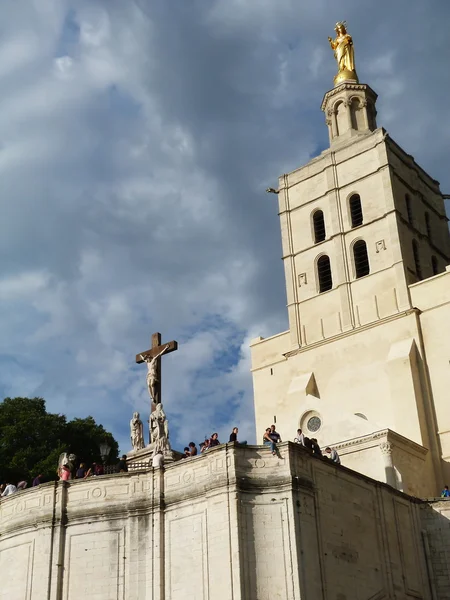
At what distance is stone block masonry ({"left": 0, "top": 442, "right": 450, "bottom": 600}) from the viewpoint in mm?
25953

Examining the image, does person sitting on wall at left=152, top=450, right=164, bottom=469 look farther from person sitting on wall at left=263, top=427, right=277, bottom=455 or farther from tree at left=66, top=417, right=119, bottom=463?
tree at left=66, top=417, right=119, bottom=463

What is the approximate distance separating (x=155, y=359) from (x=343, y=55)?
2895 centimetres

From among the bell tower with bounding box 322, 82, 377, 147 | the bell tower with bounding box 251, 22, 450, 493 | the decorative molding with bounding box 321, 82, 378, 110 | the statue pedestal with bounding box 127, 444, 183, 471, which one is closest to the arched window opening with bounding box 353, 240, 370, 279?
the bell tower with bounding box 251, 22, 450, 493

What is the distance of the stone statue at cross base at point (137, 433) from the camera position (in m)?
32.8

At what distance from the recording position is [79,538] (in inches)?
1116

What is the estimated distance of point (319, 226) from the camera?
4888 cm

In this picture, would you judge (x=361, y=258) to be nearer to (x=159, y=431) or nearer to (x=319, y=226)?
(x=319, y=226)

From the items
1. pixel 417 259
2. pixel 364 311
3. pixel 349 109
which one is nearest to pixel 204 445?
pixel 364 311

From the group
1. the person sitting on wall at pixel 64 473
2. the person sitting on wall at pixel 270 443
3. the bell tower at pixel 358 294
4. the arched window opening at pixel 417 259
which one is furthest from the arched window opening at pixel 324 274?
the person sitting on wall at pixel 64 473

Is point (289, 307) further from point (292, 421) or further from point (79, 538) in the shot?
point (79, 538)

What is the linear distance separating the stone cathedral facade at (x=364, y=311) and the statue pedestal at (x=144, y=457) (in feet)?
26.1

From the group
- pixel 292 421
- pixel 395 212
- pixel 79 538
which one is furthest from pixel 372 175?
pixel 79 538

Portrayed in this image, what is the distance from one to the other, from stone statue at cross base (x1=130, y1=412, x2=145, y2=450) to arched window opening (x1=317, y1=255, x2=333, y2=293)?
1658 centimetres

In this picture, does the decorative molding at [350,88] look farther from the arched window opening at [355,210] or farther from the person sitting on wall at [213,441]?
the person sitting on wall at [213,441]
